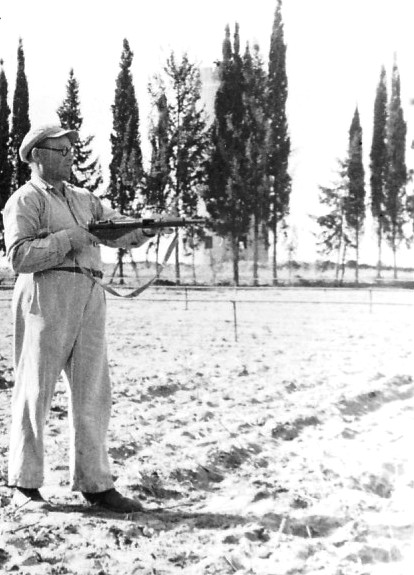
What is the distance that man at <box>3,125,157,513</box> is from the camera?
3.34 metres

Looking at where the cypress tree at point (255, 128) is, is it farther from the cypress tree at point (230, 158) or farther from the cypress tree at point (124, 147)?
the cypress tree at point (124, 147)

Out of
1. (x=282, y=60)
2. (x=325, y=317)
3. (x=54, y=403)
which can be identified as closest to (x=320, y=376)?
(x=54, y=403)

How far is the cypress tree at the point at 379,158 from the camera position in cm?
3559

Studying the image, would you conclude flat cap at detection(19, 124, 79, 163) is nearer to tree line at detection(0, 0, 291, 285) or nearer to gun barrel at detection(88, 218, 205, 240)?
gun barrel at detection(88, 218, 205, 240)

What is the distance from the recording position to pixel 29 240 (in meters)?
3.32

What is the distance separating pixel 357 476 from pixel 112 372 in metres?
3.79

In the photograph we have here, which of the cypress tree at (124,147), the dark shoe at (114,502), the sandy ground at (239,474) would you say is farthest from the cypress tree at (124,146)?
the dark shoe at (114,502)

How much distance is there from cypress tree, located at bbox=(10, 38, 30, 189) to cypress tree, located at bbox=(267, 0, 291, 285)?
15235 millimetres

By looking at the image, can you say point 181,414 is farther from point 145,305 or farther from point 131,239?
point 145,305

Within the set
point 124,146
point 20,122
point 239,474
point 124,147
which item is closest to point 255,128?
point 20,122

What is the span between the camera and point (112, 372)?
7395 mm

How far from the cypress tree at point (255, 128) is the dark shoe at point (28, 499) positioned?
1056 inches

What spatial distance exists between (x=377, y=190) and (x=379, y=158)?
165 centimetres

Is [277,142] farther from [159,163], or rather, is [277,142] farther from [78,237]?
[78,237]
